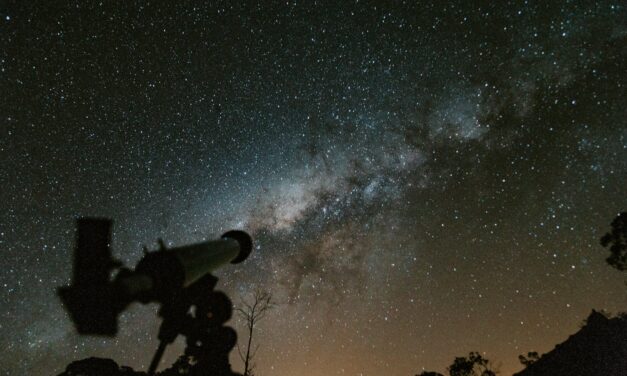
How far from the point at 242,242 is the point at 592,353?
2558 cm

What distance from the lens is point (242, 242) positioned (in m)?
6.25

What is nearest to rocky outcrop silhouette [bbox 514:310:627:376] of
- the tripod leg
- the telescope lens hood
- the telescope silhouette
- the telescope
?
the telescope lens hood

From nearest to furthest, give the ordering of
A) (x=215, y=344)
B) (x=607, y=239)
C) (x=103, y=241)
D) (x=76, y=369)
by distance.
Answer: (x=103, y=241)
(x=215, y=344)
(x=76, y=369)
(x=607, y=239)

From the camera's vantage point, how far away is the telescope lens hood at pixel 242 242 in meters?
6.20

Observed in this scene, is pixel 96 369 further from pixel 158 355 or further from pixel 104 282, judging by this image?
pixel 104 282

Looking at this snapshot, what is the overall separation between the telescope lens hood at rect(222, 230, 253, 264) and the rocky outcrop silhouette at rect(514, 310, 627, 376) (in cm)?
2280

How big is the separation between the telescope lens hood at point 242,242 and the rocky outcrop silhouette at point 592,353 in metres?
22.8

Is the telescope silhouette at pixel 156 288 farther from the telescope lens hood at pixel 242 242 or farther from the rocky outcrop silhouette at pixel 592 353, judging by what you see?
the rocky outcrop silhouette at pixel 592 353

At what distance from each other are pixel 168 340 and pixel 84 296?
165cm

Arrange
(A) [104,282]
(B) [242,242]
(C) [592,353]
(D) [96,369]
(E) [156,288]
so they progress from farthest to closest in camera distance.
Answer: (C) [592,353] → (D) [96,369] → (B) [242,242] → (E) [156,288] → (A) [104,282]

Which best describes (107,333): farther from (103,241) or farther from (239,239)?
(239,239)

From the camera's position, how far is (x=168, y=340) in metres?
4.25

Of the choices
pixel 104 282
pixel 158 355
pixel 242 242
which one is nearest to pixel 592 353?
pixel 242 242

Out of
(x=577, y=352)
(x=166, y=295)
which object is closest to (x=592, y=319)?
(x=577, y=352)
